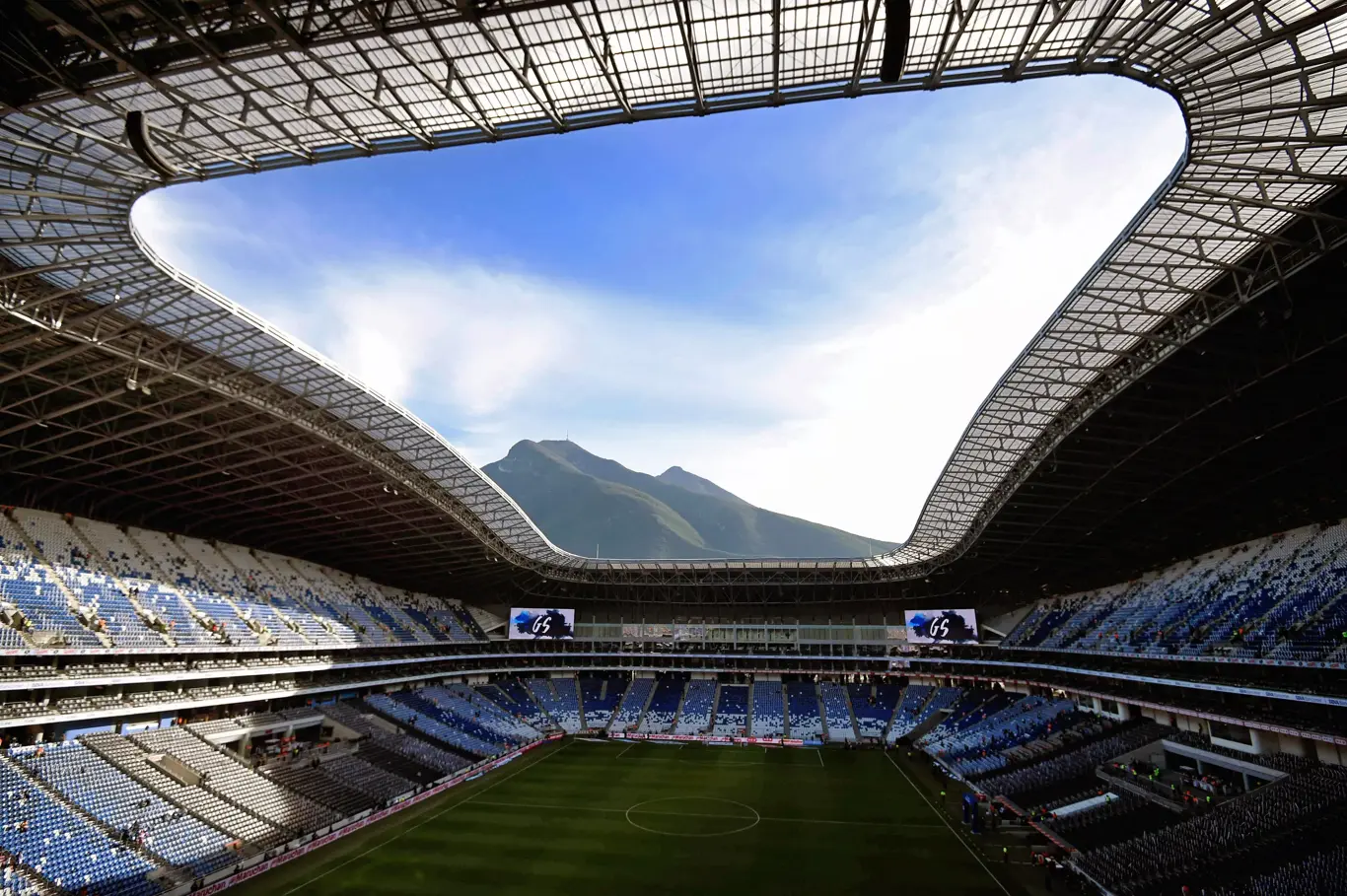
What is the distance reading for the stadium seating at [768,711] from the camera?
64.2 meters

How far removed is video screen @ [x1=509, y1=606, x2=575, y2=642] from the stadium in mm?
7514

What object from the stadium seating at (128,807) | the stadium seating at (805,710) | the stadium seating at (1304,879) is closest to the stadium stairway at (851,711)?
the stadium seating at (805,710)

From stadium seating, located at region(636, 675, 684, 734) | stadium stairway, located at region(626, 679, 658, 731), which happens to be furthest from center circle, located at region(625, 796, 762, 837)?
stadium stairway, located at region(626, 679, 658, 731)

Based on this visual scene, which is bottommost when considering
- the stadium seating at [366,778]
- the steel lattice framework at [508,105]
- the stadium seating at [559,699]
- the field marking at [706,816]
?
the field marking at [706,816]

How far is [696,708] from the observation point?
6944 centimetres

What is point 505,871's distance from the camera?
3105 centimetres

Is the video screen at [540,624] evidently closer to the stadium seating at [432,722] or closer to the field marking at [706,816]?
the stadium seating at [432,722]

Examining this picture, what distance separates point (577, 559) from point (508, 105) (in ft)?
187

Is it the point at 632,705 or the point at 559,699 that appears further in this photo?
the point at 559,699

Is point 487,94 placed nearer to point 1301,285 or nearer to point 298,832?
point 1301,285

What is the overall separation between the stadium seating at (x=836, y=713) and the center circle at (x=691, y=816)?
22888 mm

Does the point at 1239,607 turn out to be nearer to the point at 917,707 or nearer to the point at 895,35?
the point at 917,707

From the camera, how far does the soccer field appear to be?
29547 millimetres

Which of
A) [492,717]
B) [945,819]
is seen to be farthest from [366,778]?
[945,819]
